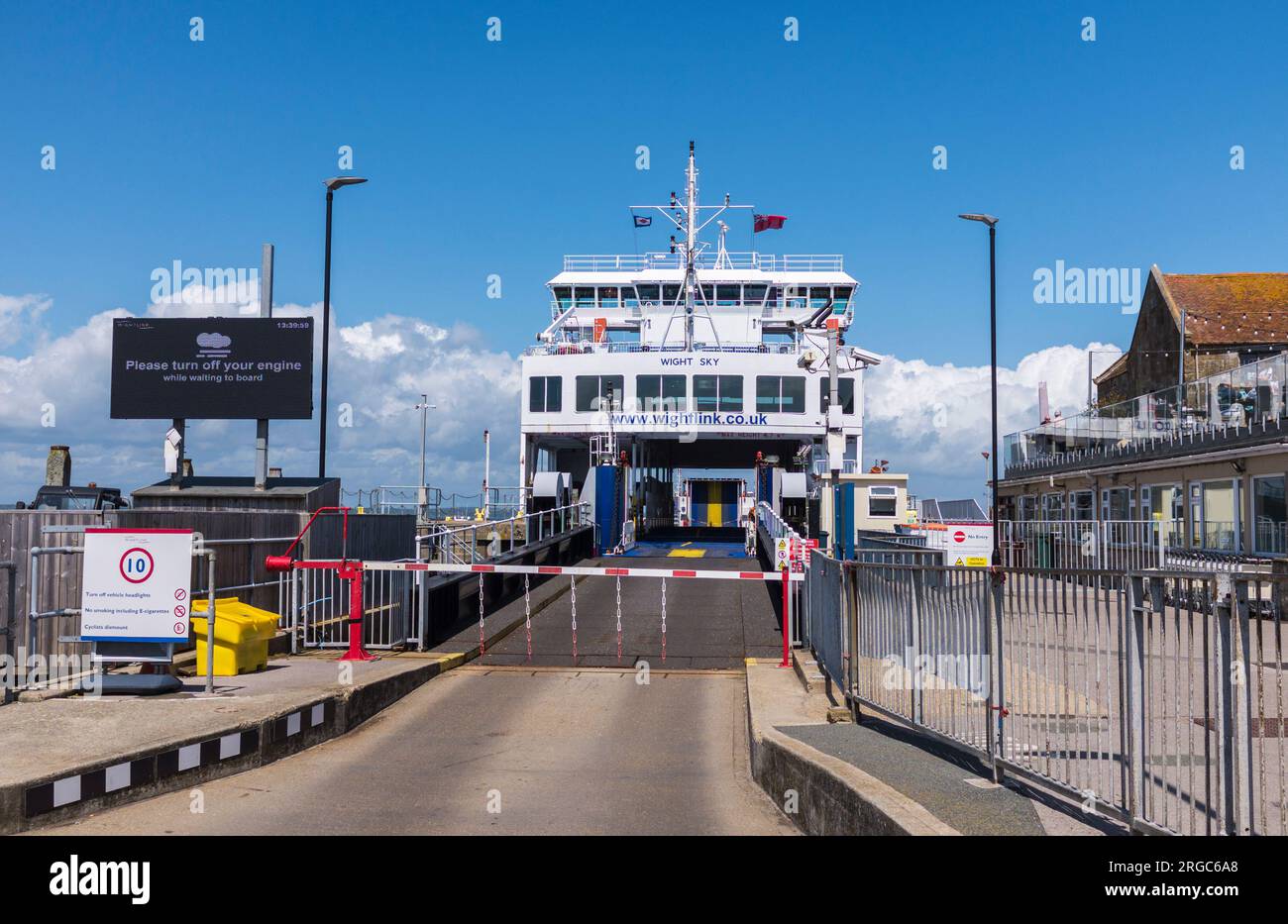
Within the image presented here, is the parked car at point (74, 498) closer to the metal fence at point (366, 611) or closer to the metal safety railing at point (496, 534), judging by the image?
the metal safety railing at point (496, 534)

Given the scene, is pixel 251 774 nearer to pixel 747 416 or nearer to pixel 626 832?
pixel 626 832

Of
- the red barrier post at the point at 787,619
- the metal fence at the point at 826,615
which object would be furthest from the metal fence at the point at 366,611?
the metal fence at the point at 826,615

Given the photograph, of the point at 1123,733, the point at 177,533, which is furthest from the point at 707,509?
the point at 1123,733

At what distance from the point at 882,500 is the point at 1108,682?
33472 millimetres

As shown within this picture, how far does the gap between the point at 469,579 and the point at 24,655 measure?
8423mm

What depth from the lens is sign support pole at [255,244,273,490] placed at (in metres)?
16.6

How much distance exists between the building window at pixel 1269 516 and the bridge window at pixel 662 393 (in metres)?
19.6

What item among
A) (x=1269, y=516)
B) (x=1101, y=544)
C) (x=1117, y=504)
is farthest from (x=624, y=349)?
(x=1269, y=516)

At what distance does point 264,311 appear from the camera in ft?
55.3

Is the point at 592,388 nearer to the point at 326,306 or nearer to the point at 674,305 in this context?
the point at 674,305

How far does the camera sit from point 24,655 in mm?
10352

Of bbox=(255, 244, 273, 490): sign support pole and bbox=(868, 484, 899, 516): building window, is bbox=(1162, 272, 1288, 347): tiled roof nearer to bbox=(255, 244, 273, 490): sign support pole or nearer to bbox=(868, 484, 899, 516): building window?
bbox=(868, 484, 899, 516): building window

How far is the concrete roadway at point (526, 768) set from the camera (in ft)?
24.2

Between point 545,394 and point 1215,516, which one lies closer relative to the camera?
point 1215,516
